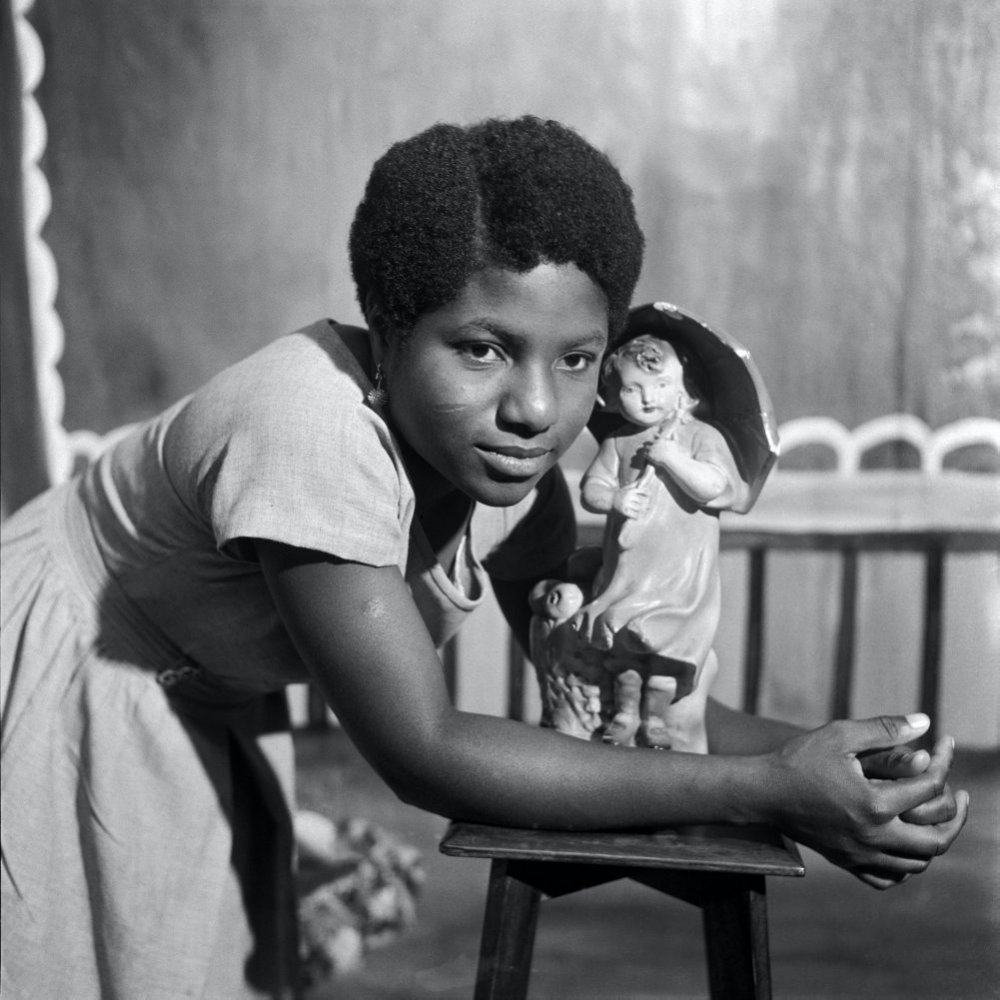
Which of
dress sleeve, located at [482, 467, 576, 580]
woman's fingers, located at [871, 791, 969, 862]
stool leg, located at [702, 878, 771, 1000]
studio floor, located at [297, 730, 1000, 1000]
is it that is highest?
dress sleeve, located at [482, 467, 576, 580]

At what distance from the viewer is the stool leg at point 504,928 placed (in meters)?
0.92

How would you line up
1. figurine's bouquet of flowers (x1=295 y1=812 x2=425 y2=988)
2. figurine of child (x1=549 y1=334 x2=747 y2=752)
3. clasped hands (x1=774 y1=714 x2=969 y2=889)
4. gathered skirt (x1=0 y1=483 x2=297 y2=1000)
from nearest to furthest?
clasped hands (x1=774 y1=714 x2=969 y2=889) < figurine of child (x1=549 y1=334 x2=747 y2=752) < gathered skirt (x1=0 y1=483 x2=297 y2=1000) < figurine's bouquet of flowers (x1=295 y1=812 x2=425 y2=988)

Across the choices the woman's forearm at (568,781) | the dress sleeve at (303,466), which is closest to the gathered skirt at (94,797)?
the dress sleeve at (303,466)

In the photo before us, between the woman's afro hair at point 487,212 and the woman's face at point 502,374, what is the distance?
1 cm

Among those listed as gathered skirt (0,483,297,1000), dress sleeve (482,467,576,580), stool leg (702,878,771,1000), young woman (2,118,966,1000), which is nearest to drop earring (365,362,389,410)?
young woman (2,118,966,1000)

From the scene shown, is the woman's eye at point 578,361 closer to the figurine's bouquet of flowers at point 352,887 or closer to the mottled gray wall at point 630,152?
the mottled gray wall at point 630,152

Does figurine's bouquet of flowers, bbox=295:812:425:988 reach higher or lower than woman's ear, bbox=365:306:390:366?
lower

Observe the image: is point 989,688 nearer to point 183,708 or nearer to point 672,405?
point 672,405

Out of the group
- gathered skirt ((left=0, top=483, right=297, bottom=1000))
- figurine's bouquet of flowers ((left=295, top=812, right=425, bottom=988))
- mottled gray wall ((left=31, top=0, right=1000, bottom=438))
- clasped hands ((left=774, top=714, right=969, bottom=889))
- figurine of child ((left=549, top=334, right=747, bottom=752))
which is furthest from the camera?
figurine's bouquet of flowers ((left=295, top=812, right=425, bottom=988))

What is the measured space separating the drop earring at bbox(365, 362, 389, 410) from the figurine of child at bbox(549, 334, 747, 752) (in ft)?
0.61

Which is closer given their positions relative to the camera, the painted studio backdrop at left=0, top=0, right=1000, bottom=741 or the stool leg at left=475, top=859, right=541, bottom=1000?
the stool leg at left=475, top=859, right=541, bottom=1000

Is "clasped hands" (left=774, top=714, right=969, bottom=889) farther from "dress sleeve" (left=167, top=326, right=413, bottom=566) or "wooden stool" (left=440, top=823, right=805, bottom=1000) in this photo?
"dress sleeve" (left=167, top=326, right=413, bottom=566)

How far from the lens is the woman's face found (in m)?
0.86

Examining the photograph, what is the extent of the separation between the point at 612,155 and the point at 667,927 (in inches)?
43.5
